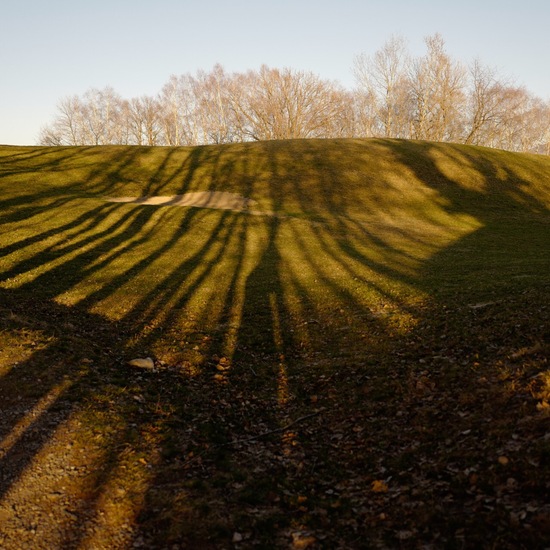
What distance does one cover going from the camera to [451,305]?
50.5 feet

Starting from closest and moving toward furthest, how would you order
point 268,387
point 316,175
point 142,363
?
1. point 268,387
2. point 142,363
3. point 316,175

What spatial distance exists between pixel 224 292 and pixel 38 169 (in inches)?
1245

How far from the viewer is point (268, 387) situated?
38.1 ft

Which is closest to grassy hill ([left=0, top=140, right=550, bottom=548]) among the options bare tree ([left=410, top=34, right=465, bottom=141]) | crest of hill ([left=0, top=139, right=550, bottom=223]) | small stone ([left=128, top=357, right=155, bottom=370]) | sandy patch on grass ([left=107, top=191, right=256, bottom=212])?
small stone ([left=128, top=357, right=155, bottom=370])

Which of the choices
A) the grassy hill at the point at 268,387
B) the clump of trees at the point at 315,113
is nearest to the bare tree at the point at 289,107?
the clump of trees at the point at 315,113

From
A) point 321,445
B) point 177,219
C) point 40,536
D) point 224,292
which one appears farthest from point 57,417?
point 177,219

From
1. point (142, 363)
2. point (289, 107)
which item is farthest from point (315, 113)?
point (142, 363)

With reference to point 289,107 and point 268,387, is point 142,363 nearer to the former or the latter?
point 268,387

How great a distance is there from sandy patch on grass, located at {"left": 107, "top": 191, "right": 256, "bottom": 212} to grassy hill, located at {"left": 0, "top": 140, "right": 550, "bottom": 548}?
661 cm

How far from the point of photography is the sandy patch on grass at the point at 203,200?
1391 inches

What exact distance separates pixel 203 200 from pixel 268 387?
27.4 metres

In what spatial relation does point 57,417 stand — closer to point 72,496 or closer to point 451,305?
point 72,496

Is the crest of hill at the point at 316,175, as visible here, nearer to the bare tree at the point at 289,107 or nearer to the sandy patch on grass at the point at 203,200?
the sandy patch on grass at the point at 203,200

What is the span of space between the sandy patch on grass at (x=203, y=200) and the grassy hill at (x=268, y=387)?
6609 millimetres
